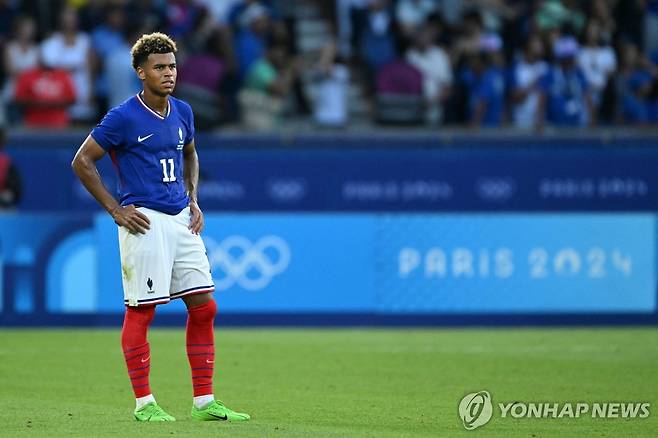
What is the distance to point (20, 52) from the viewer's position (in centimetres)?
2047

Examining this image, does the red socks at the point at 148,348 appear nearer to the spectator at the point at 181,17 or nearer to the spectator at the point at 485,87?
the spectator at the point at 181,17

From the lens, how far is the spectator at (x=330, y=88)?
2148 centimetres

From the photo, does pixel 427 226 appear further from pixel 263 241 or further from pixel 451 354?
pixel 451 354

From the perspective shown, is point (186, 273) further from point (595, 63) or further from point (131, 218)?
point (595, 63)

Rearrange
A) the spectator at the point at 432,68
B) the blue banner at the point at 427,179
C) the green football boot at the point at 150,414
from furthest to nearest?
the spectator at the point at 432,68, the blue banner at the point at 427,179, the green football boot at the point at 150,414

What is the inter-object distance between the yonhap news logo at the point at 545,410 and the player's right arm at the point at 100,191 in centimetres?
238

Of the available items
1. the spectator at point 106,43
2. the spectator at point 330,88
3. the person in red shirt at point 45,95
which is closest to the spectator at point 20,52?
the person in red shirt at point 45,95

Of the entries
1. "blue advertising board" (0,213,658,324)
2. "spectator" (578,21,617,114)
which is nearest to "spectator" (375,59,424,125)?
"spectator" (578,21,617,114)

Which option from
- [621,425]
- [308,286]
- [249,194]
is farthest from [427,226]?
[621,425]

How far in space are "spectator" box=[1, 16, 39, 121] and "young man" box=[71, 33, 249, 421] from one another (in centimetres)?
1178

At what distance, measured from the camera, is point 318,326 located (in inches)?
669

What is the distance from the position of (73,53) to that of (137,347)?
1225cm

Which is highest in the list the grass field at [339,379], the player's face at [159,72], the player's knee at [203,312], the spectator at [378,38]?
the spectator at [378,38]

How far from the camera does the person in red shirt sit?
66.0ft
